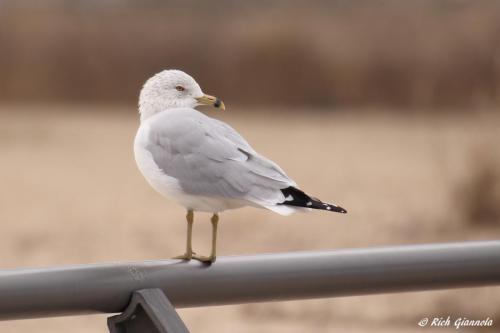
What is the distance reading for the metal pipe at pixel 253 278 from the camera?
1.17 meters

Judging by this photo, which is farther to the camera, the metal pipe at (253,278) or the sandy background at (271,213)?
the sandy background at (271,213)

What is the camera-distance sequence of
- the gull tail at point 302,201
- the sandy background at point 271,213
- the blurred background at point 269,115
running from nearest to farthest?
the gull tail at point 302,201, the sandy background at point 271,213, the blurred background at point 269,115

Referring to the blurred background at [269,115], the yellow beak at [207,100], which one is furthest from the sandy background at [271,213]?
the yellow beak at [207,100]

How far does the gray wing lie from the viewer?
141cm

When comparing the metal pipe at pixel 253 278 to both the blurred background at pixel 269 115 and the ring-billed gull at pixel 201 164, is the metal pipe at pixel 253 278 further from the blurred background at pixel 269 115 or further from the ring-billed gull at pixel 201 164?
the blurred background at pixel 269 115

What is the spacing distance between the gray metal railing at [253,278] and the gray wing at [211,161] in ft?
0.42

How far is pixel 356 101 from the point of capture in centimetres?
1163

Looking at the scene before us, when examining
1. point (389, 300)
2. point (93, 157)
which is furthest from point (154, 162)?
point (93, 157)

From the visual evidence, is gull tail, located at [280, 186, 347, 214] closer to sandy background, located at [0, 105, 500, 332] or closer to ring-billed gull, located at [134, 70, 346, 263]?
ring-billed gull, located at [134, 70, 346, 263]

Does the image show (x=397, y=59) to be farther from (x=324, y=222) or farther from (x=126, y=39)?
(x=324, y=222)

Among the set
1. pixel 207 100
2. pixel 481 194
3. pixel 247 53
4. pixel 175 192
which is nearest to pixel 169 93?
pixel 207 100

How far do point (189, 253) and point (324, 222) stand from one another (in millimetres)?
5663

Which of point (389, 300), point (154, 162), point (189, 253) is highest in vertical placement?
point (154, 162)

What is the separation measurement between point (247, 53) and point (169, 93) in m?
9.45
